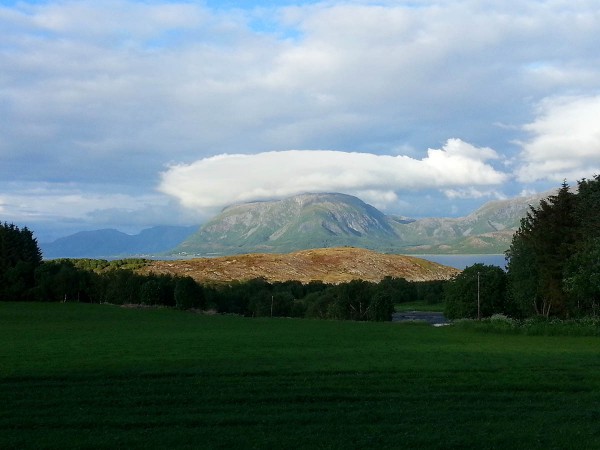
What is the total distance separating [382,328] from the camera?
63312mm

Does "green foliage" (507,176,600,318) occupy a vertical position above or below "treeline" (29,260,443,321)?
above

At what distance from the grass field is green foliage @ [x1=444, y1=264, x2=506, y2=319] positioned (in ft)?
144

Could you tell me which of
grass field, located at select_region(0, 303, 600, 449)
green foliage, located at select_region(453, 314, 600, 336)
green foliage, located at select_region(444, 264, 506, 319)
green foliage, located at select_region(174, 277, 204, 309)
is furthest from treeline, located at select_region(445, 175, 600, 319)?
green foliage, located at select_region(174, 277, 204, 309)

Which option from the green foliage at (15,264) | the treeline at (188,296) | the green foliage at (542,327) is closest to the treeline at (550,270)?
the green foliage at (542,327)

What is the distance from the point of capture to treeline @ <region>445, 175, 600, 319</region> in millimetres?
59531

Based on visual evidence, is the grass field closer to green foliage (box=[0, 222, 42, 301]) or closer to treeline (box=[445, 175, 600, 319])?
treeline (box=[445, 175, 600, 319])

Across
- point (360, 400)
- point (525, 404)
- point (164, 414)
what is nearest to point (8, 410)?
point (164, 414)

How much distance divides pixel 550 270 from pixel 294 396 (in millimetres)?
53146

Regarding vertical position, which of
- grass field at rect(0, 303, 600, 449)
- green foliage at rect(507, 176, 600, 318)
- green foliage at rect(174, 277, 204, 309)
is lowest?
grass field at rect(0, 303, 600, 449)

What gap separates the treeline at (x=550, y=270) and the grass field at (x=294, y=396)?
1992cm

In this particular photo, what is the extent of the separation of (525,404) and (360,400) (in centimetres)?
537

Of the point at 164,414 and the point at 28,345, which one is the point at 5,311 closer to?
the point at 28,345

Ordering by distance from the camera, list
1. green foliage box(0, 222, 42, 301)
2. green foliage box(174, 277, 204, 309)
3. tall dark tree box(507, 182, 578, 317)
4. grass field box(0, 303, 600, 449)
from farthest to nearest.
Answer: green foliage box(0, 222, 42, 301) < green foliage box(174, 277, 204, 309) < tall dark tree box(507, 182, 578, 317) < grass field box(0, 303, 600, 449)

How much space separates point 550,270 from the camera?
2638 inches
